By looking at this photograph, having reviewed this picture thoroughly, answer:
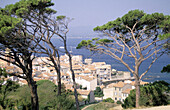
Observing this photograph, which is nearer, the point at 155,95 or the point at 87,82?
the point at 155,95

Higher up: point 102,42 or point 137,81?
point 102,42

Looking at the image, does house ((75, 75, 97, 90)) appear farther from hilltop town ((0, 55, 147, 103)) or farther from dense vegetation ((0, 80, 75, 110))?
dense vegetation ((0, 80, 75, 110))

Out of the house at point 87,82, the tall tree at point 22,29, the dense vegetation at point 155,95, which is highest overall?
the tall tree at point 22,29

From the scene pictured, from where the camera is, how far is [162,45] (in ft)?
24.3

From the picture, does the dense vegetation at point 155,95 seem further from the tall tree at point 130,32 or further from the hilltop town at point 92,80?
the hilltop town at point 92,80

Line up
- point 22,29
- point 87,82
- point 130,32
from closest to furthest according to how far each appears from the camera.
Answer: point 22,29
point 130,32
point 87,82

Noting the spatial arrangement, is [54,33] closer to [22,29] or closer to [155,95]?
[22,29]

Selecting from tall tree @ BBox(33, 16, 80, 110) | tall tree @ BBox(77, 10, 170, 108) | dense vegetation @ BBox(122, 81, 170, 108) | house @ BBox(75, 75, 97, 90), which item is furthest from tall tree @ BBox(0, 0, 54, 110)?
house @ BBox(75, 75, 97, 90)

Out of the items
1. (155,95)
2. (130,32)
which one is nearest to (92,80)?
(155,95)

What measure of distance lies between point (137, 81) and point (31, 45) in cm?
435

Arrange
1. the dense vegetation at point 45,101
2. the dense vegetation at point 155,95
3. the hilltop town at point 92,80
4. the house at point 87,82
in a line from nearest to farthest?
the dense vegetation at point 45,101 → the dense vegetation at point 155,95 → the hilltop town at point 92,80 → the house at point 87,82

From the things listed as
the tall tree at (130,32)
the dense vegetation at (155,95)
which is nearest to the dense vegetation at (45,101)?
the tall tree at (130,32)

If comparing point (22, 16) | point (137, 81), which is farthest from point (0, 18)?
point (137, 81)

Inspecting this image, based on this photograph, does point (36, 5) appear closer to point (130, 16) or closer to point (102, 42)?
point (102, 42)
